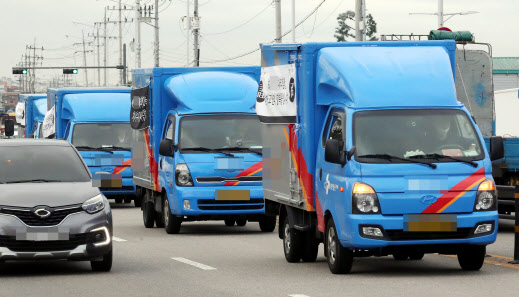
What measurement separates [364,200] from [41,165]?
4.27 meters

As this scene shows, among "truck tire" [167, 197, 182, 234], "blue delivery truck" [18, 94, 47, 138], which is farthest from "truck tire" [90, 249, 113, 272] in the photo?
"blue delivery truck" [18, 94, 47, 138]

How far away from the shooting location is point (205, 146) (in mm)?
20594

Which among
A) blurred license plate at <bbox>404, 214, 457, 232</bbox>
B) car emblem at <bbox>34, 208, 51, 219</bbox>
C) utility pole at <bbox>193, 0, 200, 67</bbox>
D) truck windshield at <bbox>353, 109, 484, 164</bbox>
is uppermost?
utility pole at <bbox>193, 0, 200, 67</bbox>

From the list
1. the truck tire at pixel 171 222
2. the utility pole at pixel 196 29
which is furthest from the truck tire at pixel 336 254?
the utility pole at pixel 196 29

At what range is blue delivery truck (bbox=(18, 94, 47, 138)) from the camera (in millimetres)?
41969

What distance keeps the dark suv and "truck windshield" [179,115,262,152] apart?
6.43m

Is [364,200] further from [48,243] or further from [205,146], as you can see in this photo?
[205,146]

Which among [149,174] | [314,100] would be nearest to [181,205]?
[149,174]

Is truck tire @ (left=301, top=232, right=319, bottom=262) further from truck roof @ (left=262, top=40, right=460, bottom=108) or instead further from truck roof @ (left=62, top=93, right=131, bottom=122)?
truck roof @ (left=62, top=93, right=131, bottom=122)

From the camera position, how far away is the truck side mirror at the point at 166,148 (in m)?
20.3

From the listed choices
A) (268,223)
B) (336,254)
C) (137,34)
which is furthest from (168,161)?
(137,34)

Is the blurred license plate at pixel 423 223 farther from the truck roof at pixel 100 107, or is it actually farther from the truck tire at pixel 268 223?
the truck roof at pixel 100 107

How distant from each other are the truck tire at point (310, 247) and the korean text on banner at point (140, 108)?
318 inches

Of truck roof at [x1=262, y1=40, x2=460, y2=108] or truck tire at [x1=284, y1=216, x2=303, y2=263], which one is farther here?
truck tire at [x1=284, y1=216, x2=303, y2=263]
